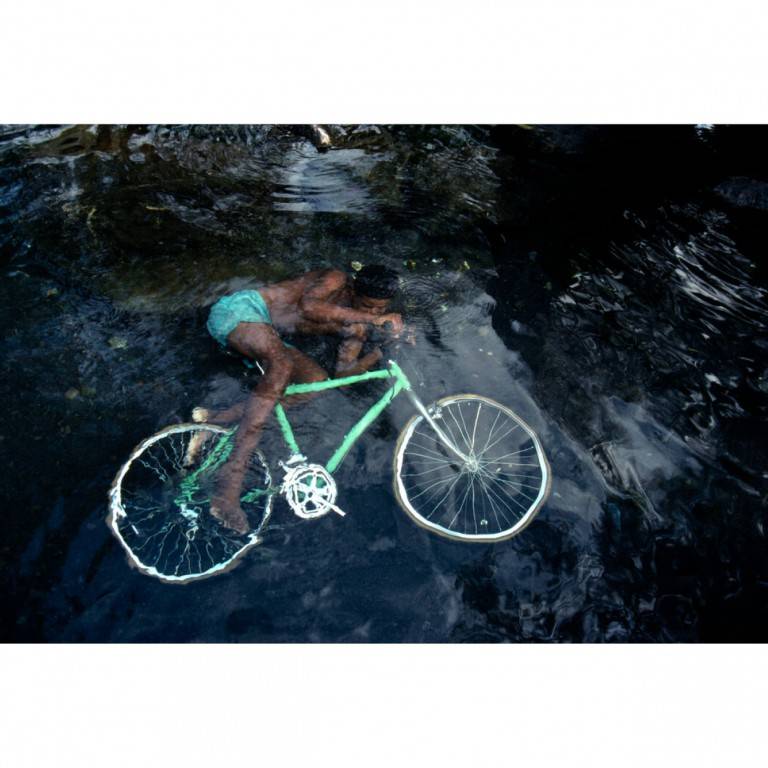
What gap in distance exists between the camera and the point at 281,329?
5.24 m

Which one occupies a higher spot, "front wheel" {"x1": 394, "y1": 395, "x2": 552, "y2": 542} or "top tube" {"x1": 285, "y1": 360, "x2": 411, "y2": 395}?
"top tube" {"x1": 285, "y1": 360, "x2": 411, "y2": 395}

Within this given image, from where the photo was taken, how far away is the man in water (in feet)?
14.5

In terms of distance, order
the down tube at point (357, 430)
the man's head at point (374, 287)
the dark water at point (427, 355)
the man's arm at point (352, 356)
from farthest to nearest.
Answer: the man's arm at point (352, 356) → the man's head at point (374, 287) → the down tube at point (357, 430) → the dark water at point (427, 355)

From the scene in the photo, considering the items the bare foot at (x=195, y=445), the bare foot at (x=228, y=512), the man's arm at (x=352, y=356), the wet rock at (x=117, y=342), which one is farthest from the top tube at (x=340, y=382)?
the wet rock at (x=117, y=342)

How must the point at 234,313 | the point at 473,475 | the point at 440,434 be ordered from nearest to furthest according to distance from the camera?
the point at 440,434
the point at 234,313
the point at 473,475

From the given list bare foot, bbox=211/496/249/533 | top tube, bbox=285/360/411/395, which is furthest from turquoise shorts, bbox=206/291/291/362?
bare foot, bbox=211/496/249/533

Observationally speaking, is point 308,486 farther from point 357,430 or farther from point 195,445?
point 195,445

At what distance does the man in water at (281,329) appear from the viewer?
4426mm

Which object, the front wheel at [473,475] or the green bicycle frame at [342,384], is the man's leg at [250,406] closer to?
the green bicycle frame at [342,384]

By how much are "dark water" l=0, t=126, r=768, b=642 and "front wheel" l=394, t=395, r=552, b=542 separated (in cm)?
24

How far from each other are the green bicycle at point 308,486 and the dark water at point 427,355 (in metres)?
0.21

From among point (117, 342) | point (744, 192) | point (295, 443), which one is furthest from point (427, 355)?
point (744, 192)

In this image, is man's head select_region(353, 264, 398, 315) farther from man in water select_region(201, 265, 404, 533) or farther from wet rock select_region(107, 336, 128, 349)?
wet rock select_region(107, 336, 128, 349)

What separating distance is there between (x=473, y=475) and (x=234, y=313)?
2846mm
